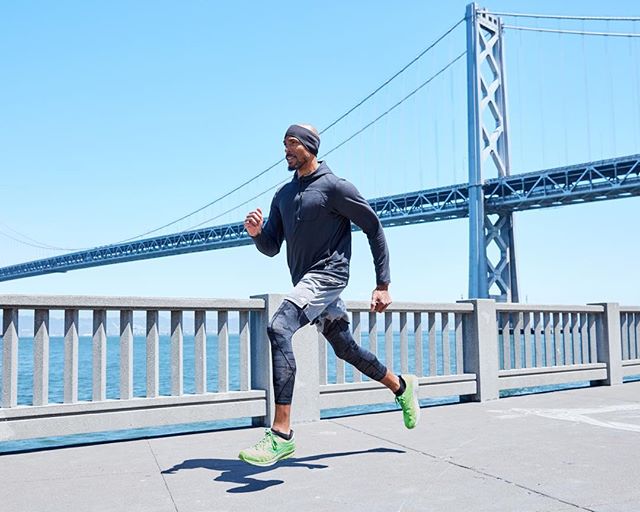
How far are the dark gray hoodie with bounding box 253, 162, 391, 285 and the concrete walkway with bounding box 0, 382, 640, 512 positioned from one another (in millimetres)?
928

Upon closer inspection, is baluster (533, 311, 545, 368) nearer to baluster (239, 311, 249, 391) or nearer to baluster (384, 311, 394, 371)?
baluster (384, 311, 394, 371)

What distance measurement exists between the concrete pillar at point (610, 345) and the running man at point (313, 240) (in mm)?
4781

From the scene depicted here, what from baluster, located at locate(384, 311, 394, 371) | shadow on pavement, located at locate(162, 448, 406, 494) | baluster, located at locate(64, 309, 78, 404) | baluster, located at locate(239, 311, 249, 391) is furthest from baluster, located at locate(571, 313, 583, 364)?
baluster, located at locate(64, 309, 78, 404)

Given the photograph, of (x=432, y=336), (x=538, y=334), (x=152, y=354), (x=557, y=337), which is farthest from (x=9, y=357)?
(x=557, y=337)

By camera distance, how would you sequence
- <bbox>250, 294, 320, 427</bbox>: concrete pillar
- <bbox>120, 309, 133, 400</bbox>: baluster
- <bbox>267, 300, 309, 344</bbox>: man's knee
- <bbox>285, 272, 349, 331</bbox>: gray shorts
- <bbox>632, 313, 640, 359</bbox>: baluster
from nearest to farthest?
<bbox>267, 300, 309, 344</bbox>: man's knee
<bbox>285, 272, 349, 331</bbox>: gray shorts
<bbox>120, 309, 133, 400</bbox>: baluster
<bbox>250, 294, 320, 427</bbox>: concrete pillar
<bbox>632, 313, 640, 359</bbox>: baluster

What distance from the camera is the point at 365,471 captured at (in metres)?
3.33

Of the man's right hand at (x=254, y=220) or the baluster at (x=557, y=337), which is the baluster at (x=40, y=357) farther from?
the baluster at (x=557, y=337)

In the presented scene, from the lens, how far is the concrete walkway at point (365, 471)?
2.76m

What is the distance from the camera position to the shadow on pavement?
3.08 meters

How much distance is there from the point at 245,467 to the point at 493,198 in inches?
1716

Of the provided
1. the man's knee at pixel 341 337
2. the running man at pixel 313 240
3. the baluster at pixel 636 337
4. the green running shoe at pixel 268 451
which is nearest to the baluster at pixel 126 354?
the running man at pixel 313 240

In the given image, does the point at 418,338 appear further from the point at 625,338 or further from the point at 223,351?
the point at 625,338

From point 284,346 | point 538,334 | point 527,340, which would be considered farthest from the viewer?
point 538,334

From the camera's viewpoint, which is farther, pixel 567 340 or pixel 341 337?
pixel 567 340
